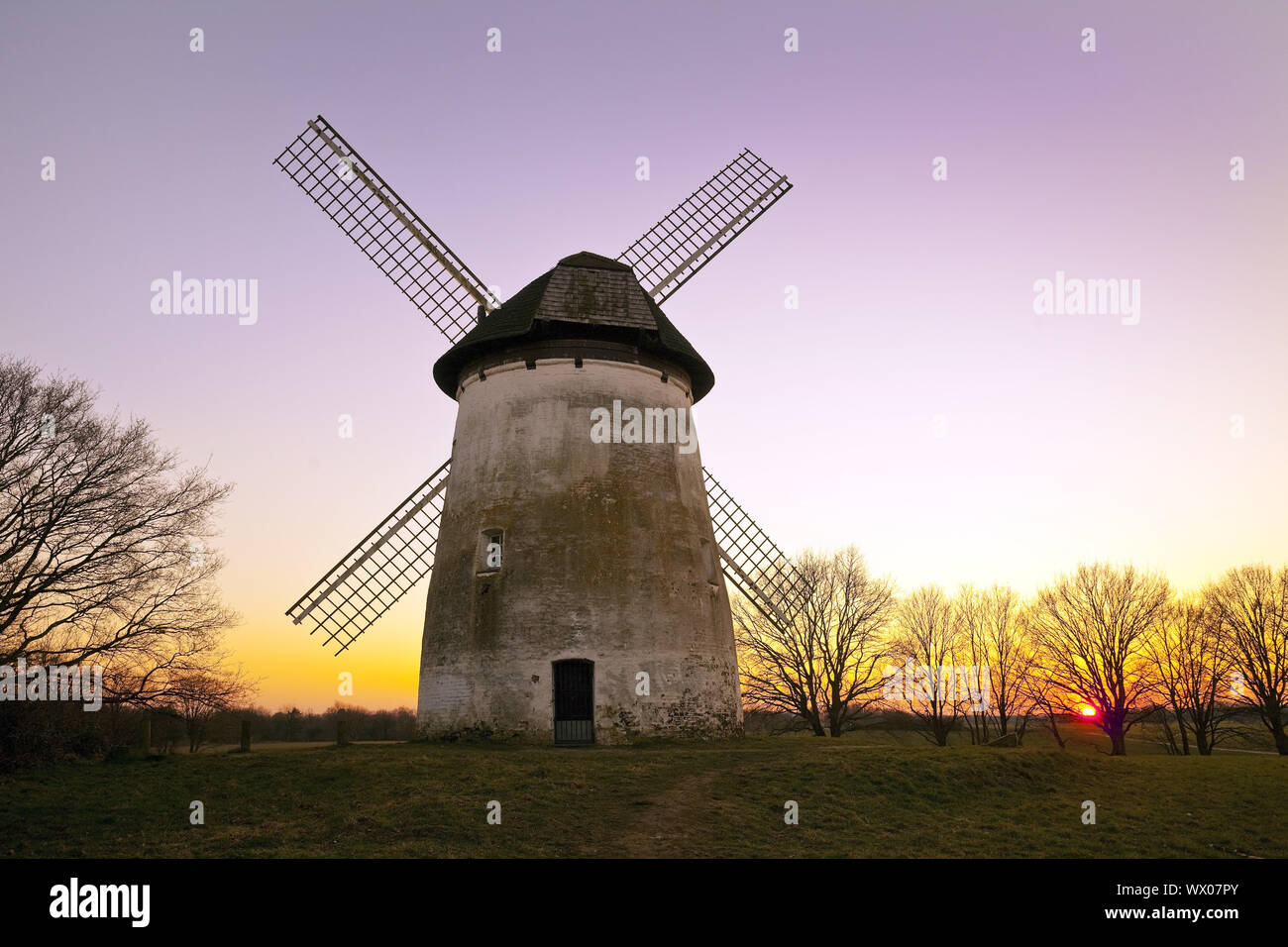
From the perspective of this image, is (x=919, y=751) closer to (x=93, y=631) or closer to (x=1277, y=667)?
(x=93, y=631)

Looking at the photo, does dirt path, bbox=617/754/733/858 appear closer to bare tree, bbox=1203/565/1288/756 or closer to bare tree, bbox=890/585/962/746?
bare tree, bbox=890/585/962/746

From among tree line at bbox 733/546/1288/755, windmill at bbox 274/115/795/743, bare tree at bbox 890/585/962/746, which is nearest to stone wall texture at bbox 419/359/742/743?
windmill at bbox 274/115/795/743

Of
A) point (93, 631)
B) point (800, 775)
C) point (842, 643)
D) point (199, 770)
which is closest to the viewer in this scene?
point (800, 775)

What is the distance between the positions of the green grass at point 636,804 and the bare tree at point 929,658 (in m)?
27.7

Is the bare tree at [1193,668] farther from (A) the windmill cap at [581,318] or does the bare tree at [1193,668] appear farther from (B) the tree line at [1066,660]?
(A) the windmill cap at [581,318]

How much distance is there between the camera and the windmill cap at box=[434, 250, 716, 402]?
1997 centimetres

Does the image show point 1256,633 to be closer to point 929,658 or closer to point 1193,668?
point 1193,668

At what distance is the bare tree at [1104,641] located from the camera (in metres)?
42.6

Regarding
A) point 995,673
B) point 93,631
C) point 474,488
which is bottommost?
point 995,673

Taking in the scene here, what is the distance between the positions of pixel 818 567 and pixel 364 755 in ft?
100

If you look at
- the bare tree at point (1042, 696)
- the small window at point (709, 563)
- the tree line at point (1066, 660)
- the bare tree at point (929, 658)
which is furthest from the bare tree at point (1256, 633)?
the small window at point (709, 563)

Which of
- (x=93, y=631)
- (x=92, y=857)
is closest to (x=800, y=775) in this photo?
(x=92, y=857)

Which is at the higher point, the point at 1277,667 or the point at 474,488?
the point at 474,488
